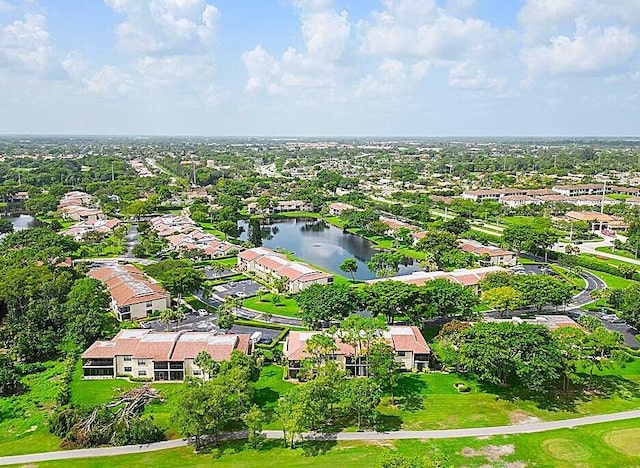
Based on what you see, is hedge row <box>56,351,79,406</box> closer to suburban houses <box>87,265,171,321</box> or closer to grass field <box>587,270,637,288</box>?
suburban houses <box>87,265,171,321</box>

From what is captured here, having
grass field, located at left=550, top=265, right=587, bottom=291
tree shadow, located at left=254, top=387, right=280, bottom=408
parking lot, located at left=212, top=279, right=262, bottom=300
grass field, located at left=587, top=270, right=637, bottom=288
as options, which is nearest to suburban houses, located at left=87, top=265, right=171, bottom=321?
parking lot, located at left=212, top=279, right=262, bottom=300

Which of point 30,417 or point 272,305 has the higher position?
point 272,305

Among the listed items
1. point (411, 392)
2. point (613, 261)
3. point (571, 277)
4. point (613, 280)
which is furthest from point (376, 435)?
point (613, 261)

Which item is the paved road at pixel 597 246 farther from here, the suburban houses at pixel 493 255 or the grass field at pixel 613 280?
the suburban houses at pixel 493 255

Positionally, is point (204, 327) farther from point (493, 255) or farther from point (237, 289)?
point (493, 255)

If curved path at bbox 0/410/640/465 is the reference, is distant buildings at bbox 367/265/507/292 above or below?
above

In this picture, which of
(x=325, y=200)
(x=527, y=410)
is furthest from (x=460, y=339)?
(x=325, y=200)

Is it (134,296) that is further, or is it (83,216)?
(83,216)

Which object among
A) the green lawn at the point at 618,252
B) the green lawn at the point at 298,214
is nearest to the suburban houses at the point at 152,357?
the green lawn at the point at 618,252
